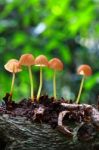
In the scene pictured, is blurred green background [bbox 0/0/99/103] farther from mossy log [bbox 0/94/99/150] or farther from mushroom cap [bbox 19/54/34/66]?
mossy log [bbox 0/94/99/150]

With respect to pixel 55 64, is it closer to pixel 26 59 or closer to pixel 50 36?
pixel 26 59

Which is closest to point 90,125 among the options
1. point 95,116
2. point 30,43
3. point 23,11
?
point 95,116

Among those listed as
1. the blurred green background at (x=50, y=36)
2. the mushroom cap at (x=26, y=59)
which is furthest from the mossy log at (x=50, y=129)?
the blurred green background at (x=50, y=36)

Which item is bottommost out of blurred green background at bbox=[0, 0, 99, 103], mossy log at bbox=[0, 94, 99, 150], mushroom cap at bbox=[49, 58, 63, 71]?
mossy log at bbox=[0, 94, 99, 150]

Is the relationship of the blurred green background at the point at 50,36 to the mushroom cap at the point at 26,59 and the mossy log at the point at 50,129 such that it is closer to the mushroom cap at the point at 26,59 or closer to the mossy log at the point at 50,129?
the mushroom cap at the point at 26,59

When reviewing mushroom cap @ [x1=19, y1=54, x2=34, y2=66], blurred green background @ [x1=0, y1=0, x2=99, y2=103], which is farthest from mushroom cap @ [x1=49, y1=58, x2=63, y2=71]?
blurred green background @ [x1=0, y1=0, x2=99, y2=103]

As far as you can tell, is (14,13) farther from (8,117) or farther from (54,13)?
(8,117)

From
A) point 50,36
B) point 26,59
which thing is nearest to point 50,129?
point 26,59

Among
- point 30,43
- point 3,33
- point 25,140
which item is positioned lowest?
point 25,140
